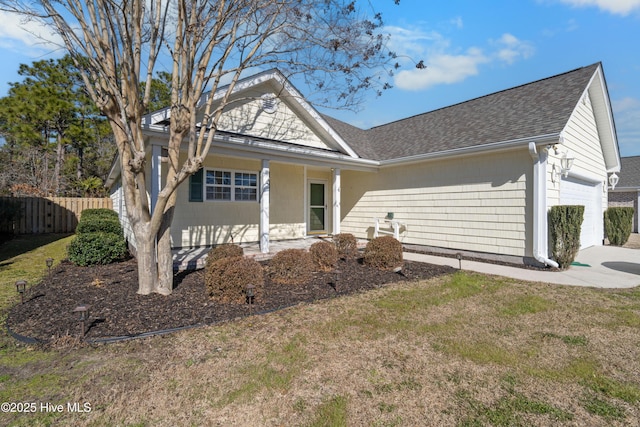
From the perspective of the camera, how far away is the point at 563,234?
7.14m

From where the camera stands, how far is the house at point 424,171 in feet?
24.6

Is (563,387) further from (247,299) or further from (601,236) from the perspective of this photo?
(601,236)

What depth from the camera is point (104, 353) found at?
3.12m

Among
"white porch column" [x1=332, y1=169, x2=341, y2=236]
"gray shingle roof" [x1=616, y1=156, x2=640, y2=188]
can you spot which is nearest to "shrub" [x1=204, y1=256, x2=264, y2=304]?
"white porch column" [x1=332, y1=169, x2=341, y2=236]

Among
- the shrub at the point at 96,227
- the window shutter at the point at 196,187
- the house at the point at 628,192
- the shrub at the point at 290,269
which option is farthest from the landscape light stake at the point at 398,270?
the house at the point at 628,192

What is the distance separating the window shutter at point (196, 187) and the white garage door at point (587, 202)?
32.5ft

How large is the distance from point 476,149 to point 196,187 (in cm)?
765

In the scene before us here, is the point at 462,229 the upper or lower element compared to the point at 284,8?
lower

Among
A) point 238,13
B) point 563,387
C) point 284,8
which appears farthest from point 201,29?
point 563,387

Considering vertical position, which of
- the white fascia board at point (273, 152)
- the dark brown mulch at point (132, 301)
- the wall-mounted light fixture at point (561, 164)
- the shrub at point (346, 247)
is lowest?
the dark brown mulch at point (132, 301)

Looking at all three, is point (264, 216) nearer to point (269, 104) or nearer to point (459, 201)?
point (269, 104)

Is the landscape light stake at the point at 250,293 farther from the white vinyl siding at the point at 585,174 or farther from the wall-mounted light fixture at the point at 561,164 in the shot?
the wall-mounted light fixture at the point at 561,164

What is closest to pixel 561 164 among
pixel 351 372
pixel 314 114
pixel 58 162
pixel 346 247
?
pixel 346 247

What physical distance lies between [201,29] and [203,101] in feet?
9.80
